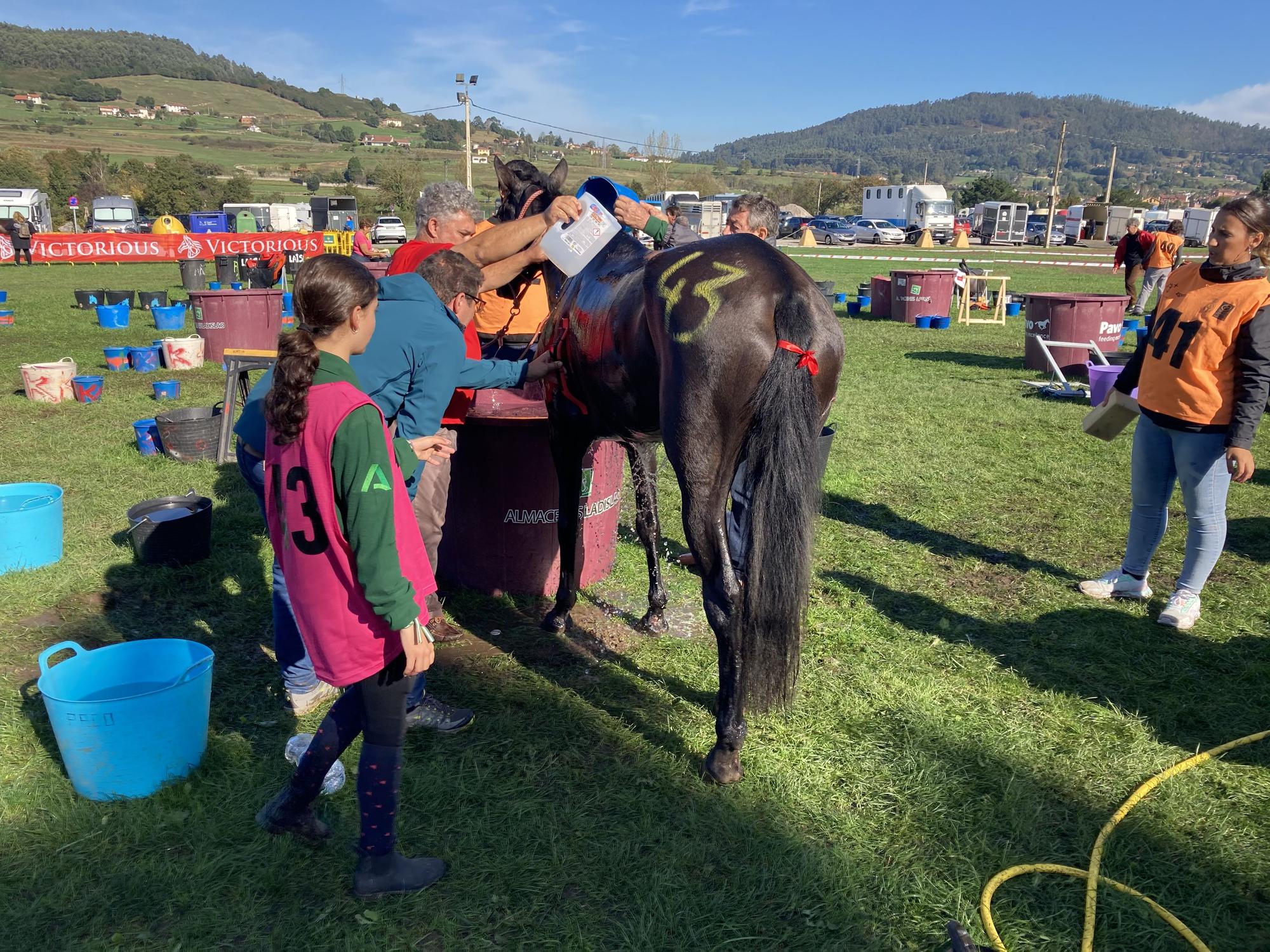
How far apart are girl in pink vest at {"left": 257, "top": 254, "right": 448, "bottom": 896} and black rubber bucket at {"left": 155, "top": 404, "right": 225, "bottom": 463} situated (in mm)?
5033

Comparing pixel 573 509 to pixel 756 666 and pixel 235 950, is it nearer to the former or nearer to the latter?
pixel 756 666

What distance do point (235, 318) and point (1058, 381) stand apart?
1079 centimetres

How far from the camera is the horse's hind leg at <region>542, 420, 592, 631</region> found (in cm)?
403

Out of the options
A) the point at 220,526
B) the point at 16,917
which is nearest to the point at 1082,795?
the point at 16,917

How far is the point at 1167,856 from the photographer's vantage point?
2705 mm

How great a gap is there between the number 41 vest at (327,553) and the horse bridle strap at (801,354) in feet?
4.41

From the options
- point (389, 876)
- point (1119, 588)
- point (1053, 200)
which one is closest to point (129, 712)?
point (389, 876)

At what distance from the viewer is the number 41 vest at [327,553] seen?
2.17 m

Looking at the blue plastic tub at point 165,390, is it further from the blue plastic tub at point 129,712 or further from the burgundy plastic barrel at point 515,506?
the blue plastic tub at point 129,712

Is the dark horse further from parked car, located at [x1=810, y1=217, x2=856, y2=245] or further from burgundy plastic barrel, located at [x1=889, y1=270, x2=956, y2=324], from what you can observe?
parked car, located at [x1=810, y1=217, x2=856, y2=245]

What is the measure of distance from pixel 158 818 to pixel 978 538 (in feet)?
16.2

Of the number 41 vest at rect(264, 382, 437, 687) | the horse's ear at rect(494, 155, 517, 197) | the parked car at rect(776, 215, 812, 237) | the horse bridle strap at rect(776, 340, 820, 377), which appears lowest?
the number 41 vest at rect(264, 382, 437, 687)

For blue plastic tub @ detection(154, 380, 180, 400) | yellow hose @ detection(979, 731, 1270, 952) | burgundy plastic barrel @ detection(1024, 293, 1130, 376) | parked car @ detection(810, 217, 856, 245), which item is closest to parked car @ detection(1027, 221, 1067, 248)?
parked car @ detection(810, 217, 856, 245)

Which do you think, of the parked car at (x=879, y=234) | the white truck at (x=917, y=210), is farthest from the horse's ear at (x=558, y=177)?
the white truck at (x=917, y=210)
